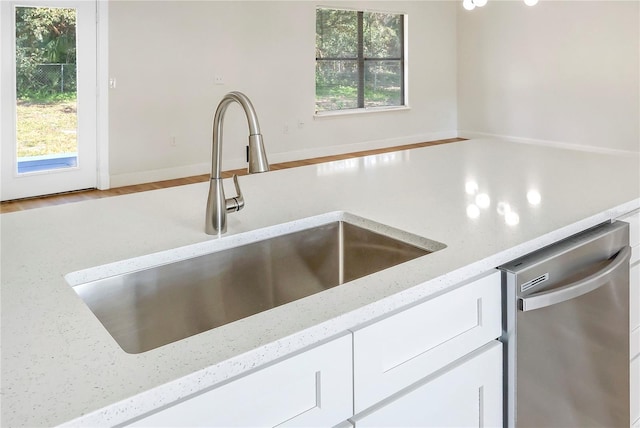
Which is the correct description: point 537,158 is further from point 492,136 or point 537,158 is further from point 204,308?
point 492,136

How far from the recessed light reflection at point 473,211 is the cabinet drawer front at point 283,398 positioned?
0.64 metres

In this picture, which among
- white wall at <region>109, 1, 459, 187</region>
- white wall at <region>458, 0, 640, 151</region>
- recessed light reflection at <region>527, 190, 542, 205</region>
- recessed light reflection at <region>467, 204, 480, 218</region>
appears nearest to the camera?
recessed light reflection at <region>467, 204, 480, 218</region>

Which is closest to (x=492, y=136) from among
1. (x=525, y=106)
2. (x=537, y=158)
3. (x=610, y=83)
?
(x=525, y=106)

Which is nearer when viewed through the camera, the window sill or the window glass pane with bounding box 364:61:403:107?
the window sill

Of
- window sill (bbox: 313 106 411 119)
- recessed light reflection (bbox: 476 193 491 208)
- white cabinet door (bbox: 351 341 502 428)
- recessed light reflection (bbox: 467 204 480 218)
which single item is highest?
window sill (bbox: 313 106 411 119)

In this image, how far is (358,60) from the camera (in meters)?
7.57

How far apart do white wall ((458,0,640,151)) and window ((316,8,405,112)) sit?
127 cm

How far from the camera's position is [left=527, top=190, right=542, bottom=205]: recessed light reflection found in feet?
4.93

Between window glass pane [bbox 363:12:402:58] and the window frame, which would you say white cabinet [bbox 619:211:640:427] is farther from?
window glass pane [bbox 363:12:402:58]

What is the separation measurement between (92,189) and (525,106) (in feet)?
19.4

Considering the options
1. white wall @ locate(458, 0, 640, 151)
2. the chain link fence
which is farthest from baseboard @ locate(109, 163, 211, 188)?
white wall @ locate(458, 0, 640, 151)

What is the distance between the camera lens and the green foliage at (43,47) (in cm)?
499

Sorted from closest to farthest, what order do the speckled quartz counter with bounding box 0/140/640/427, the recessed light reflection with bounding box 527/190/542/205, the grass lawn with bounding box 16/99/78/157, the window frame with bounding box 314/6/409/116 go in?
1. the speckled quartz counter with bounding box 0/140/640/427
2. the recessed light reflection with bounding box 527/190/542/205
3. the grass lawn with bounding box 16/99/78/157
4. the window frame with bounding box 314/6/409/116

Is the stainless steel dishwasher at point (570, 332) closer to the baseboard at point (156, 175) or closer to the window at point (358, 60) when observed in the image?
the baseboard at point (156, 175)
